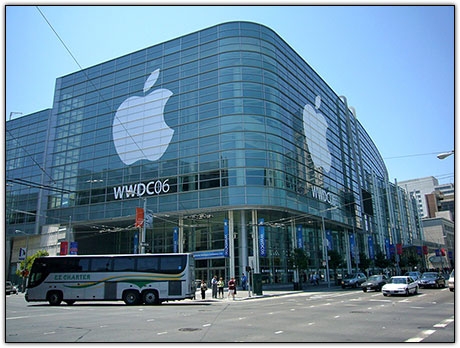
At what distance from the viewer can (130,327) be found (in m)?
12.3

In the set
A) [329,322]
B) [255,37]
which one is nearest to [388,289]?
[329,322]

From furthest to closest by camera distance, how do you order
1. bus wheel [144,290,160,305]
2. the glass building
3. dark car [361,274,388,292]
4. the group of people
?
the glass building → dark car [361,274,388,292] → the group of people → bus wheel [144,290,160,305]

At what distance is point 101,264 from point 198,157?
21.7m

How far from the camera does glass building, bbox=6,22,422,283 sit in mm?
42875

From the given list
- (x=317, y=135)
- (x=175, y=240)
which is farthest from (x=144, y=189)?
(x=317, y=135)

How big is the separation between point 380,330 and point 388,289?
1628cm

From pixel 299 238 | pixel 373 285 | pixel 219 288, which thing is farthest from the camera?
pixel 299 238

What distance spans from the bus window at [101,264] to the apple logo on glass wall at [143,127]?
2334 cm

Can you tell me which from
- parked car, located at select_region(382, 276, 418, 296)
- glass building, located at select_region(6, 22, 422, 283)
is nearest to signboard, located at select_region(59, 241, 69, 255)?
glass building, located at select_region(6, 22, 422, 283)

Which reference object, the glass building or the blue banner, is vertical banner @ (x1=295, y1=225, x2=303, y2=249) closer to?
the glass building

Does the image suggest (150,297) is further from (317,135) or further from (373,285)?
(317,135)

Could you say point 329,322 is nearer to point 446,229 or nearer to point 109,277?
point 109,277

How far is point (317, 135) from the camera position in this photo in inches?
2216

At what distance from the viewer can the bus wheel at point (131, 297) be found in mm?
23969
